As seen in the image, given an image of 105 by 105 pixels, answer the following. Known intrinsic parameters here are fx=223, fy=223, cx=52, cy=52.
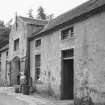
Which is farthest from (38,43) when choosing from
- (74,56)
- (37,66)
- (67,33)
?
(74,56)

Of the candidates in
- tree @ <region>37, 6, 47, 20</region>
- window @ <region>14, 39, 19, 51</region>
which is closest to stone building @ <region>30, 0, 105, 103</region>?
window @ <region>14, 39, 19, 51</region>

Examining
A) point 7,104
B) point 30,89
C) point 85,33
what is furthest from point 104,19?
point 30,89

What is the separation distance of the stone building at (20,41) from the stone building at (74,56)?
183 cm

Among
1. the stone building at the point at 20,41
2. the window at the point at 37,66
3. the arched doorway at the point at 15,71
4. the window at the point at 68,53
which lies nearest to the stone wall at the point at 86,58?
the window at the point at 68,53

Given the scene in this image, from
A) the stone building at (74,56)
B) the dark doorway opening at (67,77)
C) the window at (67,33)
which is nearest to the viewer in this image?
the stone building at (74,56)

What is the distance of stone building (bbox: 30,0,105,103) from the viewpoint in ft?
39.0

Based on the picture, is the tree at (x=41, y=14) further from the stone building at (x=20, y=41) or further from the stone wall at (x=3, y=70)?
the stone building at (x=20, y=41)

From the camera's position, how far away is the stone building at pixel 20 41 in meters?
22.2

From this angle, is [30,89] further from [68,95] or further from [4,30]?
[4,30]

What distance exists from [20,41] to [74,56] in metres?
10.6

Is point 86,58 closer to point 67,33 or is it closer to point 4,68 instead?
point 67,33

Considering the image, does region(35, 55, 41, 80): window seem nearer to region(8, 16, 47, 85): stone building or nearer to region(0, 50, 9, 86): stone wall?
region(8, 16, 47, 85): stone building

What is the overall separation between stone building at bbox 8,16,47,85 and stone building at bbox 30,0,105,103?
183 centimetres

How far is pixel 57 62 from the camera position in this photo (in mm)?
16219
